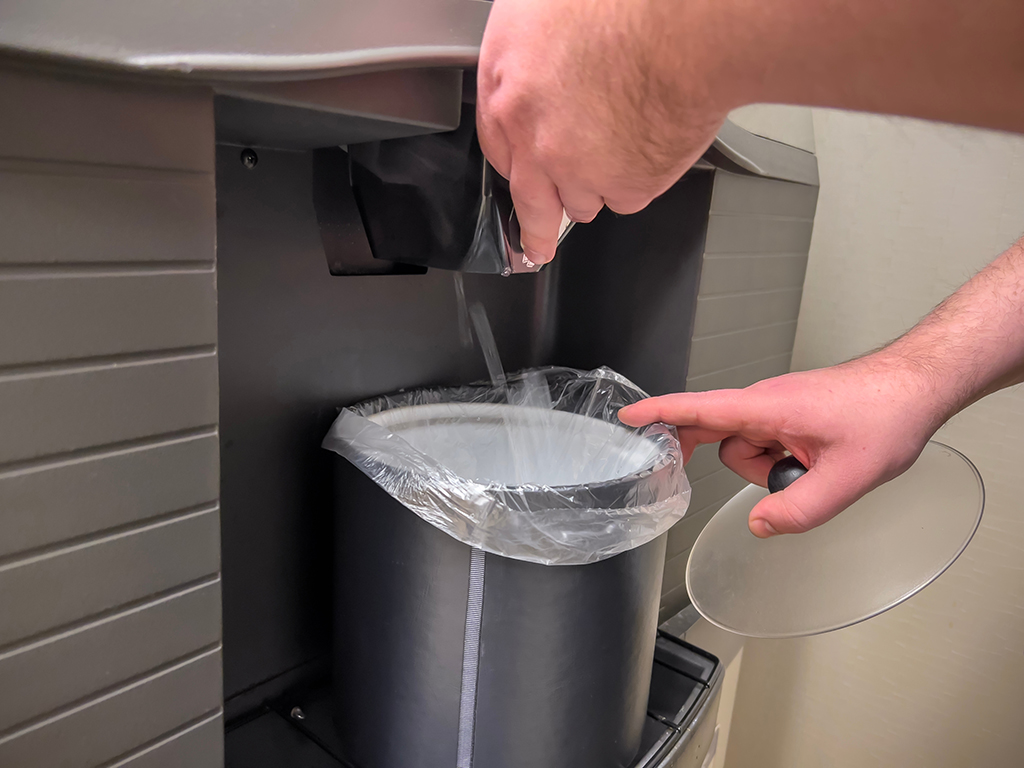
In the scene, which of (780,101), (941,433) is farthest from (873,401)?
(941,433)

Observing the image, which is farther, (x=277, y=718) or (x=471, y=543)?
(x=277, y=718)

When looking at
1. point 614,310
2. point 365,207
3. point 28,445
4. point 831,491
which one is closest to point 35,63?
point 28,445

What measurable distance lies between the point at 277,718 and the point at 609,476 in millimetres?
384

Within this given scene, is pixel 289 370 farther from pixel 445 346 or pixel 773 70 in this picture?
pixel 773 70

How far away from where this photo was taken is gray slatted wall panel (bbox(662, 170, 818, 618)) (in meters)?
0.74

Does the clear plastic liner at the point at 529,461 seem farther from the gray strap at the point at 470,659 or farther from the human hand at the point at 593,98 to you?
the human hand at the point at 593,98

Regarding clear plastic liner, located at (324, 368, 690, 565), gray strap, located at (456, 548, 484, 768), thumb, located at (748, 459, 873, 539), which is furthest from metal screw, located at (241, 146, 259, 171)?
thumb, located at (748, 459, 873, 539)

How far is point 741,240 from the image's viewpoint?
0.76 meters

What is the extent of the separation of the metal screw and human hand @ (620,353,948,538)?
0.40 m

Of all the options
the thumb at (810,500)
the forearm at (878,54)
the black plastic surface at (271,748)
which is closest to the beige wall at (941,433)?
the thumb at (810,500)

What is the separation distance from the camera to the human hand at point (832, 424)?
18.6 inches

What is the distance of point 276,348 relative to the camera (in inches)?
23.9

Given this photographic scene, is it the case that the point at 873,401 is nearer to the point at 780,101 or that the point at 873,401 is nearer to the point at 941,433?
the point at 780,101

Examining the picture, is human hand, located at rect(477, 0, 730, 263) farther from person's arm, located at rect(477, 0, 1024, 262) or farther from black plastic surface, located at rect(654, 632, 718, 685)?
black plastic surface, located at rect(654, 632, 718, 685)
